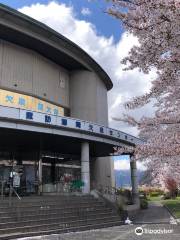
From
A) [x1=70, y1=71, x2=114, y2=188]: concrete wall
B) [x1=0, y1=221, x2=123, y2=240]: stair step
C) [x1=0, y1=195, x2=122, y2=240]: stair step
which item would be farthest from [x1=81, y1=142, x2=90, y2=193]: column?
[x1=70, y1=71, x2=114, y2=188]: concrete wall

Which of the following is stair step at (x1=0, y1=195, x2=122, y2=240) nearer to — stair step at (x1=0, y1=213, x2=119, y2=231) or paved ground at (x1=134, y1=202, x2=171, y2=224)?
stair step at (x1=0, y1=213, x2=119, y2=231)

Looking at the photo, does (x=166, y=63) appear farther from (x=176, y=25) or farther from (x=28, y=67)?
(x=28, y=67)

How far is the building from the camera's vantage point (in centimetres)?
2391

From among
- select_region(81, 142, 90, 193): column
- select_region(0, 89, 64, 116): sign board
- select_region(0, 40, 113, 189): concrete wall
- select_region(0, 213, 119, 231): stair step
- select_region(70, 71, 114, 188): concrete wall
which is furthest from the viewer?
select_region(70, 71, 114, 188): concrete wall

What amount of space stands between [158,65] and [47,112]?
24.9 meters

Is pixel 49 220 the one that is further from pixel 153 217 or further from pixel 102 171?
pixel 102 171

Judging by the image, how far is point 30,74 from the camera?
29875mm

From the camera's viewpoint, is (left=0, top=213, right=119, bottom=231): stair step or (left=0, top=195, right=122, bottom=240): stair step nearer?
(left=0, top=213, right=119, bottom=231): stair step

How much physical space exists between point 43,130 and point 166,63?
17.2 m

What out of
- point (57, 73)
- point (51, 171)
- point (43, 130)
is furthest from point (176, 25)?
point (57, 73)

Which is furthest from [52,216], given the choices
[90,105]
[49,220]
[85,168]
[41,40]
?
[90,105]

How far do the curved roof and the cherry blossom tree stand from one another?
867 inches

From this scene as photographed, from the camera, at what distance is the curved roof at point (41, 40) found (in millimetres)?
27402

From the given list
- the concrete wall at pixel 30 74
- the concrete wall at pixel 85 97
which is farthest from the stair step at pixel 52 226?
the concrete wall at pixel 85 97
